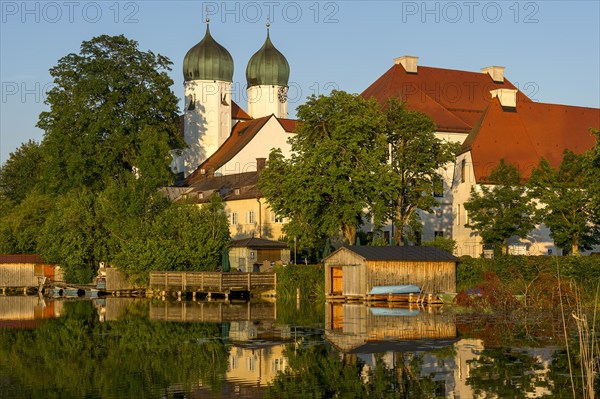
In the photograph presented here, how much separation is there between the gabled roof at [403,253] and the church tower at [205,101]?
1916 inches

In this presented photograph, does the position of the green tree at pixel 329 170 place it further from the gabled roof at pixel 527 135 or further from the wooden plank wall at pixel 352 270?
the gabled roof at pixel 527 135

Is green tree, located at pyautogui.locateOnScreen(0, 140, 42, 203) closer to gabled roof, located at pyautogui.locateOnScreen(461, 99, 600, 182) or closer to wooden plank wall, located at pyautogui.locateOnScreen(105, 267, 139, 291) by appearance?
wooden plank wall, located at pyautogui.locateOnScreen(105, 267, 139, 291)

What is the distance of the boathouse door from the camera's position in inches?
2205

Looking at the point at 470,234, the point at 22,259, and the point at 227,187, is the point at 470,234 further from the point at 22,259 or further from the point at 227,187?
the point at 22,259

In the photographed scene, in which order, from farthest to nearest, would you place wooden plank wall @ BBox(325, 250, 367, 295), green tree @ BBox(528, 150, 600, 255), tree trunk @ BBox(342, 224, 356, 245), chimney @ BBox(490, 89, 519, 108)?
chimney @ BBox(490, 89, 519, 108)
tree trunk @ BBox(342, 224, 356, 245)
green tree @ BBox(528, 150, 600, 255)
wooden plank wall @ BBox(325, 250, 367, 295)

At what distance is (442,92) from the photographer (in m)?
82.3

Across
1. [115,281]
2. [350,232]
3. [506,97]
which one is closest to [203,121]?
[506,97]

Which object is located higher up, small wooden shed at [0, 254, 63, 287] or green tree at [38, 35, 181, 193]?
green tree at [38, 35, 181, 193]

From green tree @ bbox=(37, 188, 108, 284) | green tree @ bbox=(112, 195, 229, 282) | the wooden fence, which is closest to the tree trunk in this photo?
the wooden fence

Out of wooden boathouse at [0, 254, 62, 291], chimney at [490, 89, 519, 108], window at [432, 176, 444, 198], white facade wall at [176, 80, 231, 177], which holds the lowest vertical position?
wooden boathouse at [0, 254, 62, 291]

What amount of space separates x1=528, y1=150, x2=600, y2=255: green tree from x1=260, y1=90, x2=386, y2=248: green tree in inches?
372

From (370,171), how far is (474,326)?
22120mm

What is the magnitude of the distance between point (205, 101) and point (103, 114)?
2633 cm

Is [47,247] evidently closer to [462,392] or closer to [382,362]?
[382,362]
